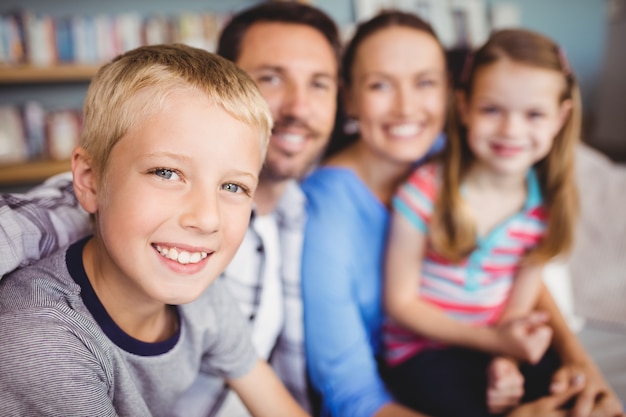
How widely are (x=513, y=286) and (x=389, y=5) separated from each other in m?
2.87

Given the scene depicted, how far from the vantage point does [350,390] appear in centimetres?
112

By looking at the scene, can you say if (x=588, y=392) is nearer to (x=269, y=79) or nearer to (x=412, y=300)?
(x=412, y=300)

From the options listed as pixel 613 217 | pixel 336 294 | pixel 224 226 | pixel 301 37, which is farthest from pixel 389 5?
pixel 224 226

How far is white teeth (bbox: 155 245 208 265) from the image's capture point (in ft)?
2.37

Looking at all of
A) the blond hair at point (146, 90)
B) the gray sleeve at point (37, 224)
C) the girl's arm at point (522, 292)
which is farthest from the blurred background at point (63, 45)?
the gray sleeve at point (37, 224)

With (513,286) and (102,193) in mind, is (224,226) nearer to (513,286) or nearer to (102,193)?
(102,193)

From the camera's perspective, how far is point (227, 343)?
0.90 metres

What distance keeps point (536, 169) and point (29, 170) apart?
2501 mm

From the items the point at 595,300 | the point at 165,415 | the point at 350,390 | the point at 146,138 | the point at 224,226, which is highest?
the point at 146,138

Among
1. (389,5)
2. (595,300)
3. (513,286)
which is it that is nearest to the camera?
(513,286)

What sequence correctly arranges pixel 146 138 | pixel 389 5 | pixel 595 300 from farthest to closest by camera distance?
pixel 389 5
pixel 595 300
pixel 146 138

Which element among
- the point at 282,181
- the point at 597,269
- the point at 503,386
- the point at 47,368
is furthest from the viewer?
the point at 597,269

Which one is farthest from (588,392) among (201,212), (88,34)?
(88,34)

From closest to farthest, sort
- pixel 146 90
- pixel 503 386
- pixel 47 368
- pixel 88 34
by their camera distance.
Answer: pixel 47 368 < pixel 146 90 < pixel 503 386 < pixel 88 34
